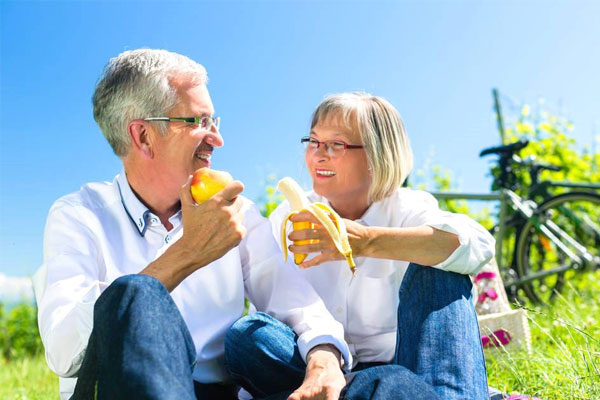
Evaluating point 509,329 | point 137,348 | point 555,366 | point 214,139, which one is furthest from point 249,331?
point 509,329

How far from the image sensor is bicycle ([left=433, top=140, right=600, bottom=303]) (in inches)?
241

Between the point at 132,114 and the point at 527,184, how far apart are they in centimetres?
575

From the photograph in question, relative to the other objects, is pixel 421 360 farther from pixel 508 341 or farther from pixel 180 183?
pixel 508 341

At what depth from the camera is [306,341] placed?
2086 mm

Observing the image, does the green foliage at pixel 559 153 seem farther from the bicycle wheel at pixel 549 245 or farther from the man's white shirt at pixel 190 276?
the man's white shirt at pixel 190 276

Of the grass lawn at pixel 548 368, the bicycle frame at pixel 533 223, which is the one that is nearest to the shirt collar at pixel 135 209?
the grass lawn at pixel 548 368

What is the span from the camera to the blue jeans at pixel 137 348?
58.1 inches

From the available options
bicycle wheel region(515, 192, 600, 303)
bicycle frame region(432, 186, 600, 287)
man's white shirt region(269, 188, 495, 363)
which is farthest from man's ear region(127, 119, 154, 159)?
bicycle wheel region(515, 192, 600, 303)

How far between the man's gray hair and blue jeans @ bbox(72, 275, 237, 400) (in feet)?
3.39

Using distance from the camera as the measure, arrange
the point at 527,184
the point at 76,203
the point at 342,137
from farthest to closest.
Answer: the point at 527,184 → the point at 342,137 → the point at 76,203

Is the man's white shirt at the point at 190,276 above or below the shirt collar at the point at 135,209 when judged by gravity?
below

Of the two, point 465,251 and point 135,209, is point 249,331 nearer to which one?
point 135,209

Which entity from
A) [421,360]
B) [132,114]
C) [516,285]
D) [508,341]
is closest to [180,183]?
[132,114]

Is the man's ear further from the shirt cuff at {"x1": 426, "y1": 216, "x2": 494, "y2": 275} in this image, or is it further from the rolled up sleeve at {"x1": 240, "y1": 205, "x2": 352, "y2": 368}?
the shirt cuff at {"x1": 426, "y1": 216, "x2": 494, "y2": 275}
